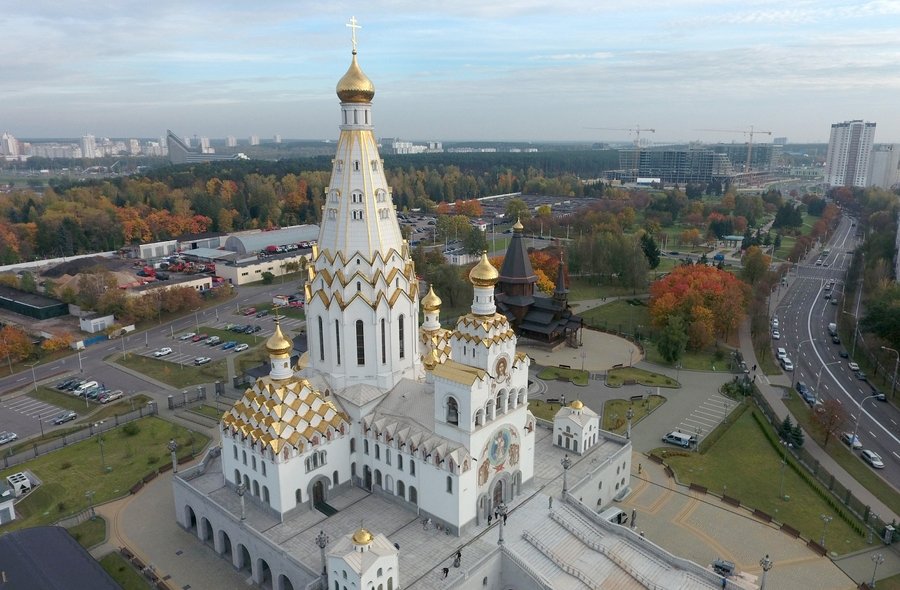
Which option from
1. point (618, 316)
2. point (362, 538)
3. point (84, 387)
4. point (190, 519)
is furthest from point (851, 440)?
point (84, 387)

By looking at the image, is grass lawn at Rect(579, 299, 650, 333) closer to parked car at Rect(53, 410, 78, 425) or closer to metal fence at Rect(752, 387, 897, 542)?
metal fence at Rect(752, 387, 897, 542)

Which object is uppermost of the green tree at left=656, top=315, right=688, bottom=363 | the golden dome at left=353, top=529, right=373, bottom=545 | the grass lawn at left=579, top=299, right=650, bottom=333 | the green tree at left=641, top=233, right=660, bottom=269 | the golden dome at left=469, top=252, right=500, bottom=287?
the golden dome at left=469, top=252, right=500, bottom=287

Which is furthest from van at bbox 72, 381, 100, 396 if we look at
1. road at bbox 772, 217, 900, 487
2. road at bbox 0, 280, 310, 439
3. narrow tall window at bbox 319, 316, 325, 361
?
road at bbox 772, 217, 900, 487

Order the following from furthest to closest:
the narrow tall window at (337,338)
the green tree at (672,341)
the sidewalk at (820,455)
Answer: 1. the green tree at (672,341)
2. the sidewalk at (820,455)
3. the narrow tall window at (337,338)

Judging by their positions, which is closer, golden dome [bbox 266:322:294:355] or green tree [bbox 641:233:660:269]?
golden dome [bbox 266:322:294:355]

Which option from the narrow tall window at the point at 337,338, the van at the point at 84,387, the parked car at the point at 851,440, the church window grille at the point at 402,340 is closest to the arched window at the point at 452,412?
the church window grille at the point at 402,340

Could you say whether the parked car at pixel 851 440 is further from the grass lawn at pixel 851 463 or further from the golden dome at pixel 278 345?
the golden dome at pixel 278 345
